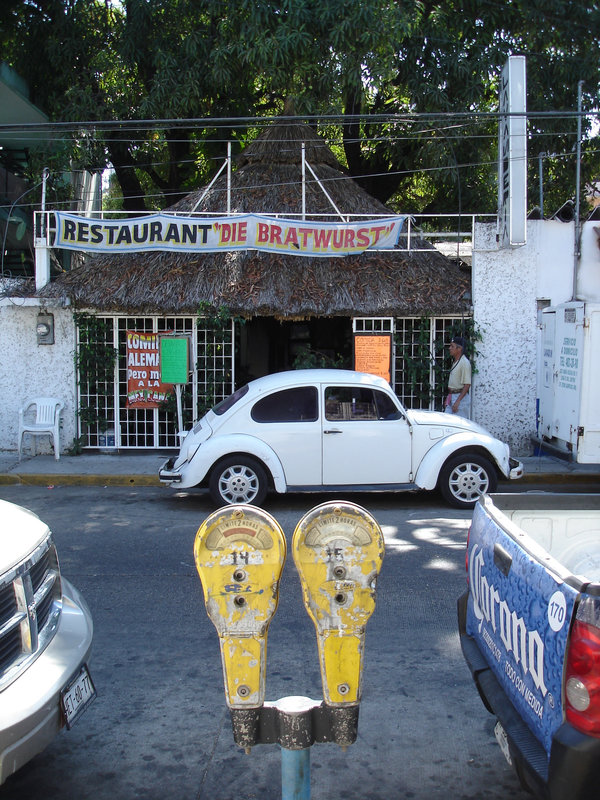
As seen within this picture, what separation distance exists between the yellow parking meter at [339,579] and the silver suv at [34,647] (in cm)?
120

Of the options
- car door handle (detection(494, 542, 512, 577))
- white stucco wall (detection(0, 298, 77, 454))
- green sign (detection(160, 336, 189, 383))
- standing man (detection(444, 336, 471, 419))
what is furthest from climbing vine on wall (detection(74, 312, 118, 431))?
car door handle (detection(494, 542, 512, 577))

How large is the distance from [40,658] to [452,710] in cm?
225

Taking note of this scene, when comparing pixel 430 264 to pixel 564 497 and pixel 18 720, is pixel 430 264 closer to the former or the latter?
pixel 564 497

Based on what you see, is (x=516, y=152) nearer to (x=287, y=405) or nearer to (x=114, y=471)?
(x=287, y=405)

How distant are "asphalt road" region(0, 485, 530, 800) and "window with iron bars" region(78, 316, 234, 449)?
4.84 metres

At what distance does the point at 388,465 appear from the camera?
29.8ft

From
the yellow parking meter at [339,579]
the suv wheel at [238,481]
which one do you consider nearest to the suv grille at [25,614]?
the yellow parking meter at [339,579]

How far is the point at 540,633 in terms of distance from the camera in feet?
9.40

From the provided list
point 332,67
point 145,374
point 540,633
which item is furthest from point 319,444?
point 332,67

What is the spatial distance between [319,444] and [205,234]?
4.56 meters

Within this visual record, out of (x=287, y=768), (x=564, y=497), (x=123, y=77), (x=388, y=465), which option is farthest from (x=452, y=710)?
(x=123, y=77)

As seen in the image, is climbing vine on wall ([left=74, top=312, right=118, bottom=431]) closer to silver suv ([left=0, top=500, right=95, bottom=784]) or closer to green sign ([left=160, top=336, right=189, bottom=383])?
green sign ([left=160, top=336, right=189, bottom=383])

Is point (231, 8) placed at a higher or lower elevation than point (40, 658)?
higher

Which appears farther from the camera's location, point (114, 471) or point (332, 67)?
point (332, 67)
